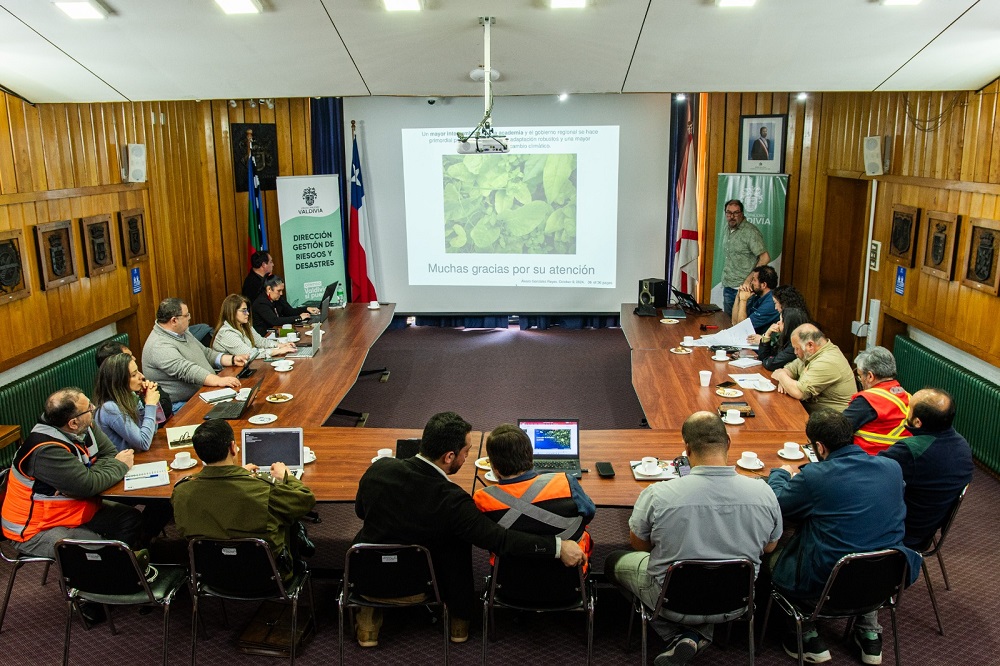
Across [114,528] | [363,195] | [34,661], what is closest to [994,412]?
[114,528]

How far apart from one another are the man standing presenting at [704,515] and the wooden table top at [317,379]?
235 cm

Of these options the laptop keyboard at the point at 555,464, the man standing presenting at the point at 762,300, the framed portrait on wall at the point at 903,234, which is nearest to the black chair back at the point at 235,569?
the laptop keyboard at the point at 555,464

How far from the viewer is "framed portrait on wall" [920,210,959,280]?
6281 millimetres

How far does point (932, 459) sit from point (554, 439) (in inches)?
68.9

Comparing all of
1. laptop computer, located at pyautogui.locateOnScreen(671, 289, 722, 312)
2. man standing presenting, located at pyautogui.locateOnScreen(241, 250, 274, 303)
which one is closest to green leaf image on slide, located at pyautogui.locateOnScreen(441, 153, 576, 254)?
laptop computer, located at pyautogui.locateOnScreen(671, 289, 722, 312)

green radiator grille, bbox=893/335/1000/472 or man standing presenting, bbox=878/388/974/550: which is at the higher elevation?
man standing presenting, bbox=878/388/974/550

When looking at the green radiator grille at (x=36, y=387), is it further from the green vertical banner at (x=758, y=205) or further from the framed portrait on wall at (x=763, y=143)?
the framed portrait on wall at (x=763, y=143)

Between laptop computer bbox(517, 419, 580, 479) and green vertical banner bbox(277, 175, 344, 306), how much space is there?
591 cm

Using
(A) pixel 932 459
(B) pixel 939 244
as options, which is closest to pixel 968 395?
(B) pixel 939 244

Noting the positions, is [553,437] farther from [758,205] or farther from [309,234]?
[309,234]

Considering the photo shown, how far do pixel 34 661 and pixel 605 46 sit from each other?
474 cm

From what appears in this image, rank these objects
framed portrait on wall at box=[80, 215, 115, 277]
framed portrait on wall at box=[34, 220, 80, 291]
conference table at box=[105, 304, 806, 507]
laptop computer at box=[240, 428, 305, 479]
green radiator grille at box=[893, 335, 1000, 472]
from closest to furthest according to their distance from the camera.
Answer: conference table at box=[105, 304, 806, 507] → laptop computer at box=[240, 428, 305, 479] → green radiator grille at box=[893, 335, 1000, 472] → framed portrait on wall at box=[34, 220, 80, 291] → framed portrait on wall at box=[80, 215, 115, 277]

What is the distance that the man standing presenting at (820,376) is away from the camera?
5.18 meters

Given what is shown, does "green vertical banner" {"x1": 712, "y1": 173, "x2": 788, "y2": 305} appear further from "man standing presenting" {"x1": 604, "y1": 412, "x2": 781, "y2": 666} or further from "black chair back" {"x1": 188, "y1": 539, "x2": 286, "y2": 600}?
"black chair back" {"x1": 188, "y1": 539, "x2": 286, "y2": 600}
